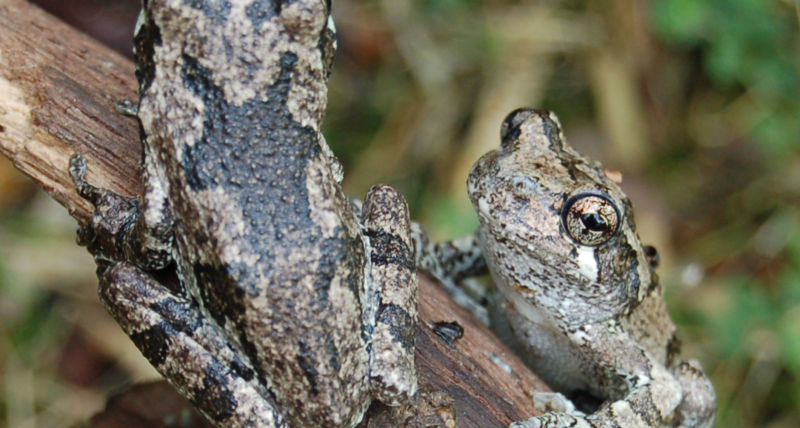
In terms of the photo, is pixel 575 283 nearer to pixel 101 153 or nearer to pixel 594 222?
pixel 594 222

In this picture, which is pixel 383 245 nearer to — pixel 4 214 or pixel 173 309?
pixel 173 309

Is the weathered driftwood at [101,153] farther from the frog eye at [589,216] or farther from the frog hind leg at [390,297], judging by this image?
the frog eye at [589,216]

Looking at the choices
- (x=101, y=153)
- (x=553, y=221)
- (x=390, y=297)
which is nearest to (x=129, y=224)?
(x=101, y=153)

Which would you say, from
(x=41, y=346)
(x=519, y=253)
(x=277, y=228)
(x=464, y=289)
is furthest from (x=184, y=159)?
(x=41, y=346)

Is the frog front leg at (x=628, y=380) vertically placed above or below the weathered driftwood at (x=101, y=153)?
above

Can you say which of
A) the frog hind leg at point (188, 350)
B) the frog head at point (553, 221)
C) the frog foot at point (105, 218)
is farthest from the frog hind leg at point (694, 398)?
the frog foot at point (105, 218)

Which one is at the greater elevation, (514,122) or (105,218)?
(514,122)
